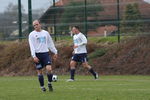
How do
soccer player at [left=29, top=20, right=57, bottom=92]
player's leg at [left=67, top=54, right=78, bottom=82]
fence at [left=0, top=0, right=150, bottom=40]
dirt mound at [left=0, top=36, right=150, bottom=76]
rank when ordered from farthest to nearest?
fence at [left=0, top=0, right=150, bottom=40], dirt mound at [left=0, top=36, right=150, bottom=76], player's leg at [left=67, top=54, right=78, bottom=82], soccer player at [left=29, top=20, right=57, bottom=92]

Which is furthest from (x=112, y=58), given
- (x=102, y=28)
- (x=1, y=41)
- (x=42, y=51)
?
(x=42, y=51)

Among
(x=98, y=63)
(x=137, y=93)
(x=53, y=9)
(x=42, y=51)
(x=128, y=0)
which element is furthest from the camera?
(x=53, y=9)

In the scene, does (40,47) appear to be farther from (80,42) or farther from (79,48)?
(79,48)

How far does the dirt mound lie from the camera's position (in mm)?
27438

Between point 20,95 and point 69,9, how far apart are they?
18.6 m

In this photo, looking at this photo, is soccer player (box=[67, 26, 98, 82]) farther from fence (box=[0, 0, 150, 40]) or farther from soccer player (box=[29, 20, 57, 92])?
fence (box=[0, 0, 150, 40])

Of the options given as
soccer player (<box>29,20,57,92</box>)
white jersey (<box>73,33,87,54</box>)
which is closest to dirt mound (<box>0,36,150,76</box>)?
white jersey (<box>73,33,87,54</box>)

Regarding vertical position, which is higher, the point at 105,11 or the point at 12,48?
the point at 105,11

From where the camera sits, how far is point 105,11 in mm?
31469

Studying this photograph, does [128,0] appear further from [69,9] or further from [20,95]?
[20,95]

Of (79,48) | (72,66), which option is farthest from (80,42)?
(72,66)

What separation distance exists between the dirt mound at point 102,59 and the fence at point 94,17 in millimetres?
1039

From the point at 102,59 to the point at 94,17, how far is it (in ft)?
12.3

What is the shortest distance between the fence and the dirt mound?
1039mm
